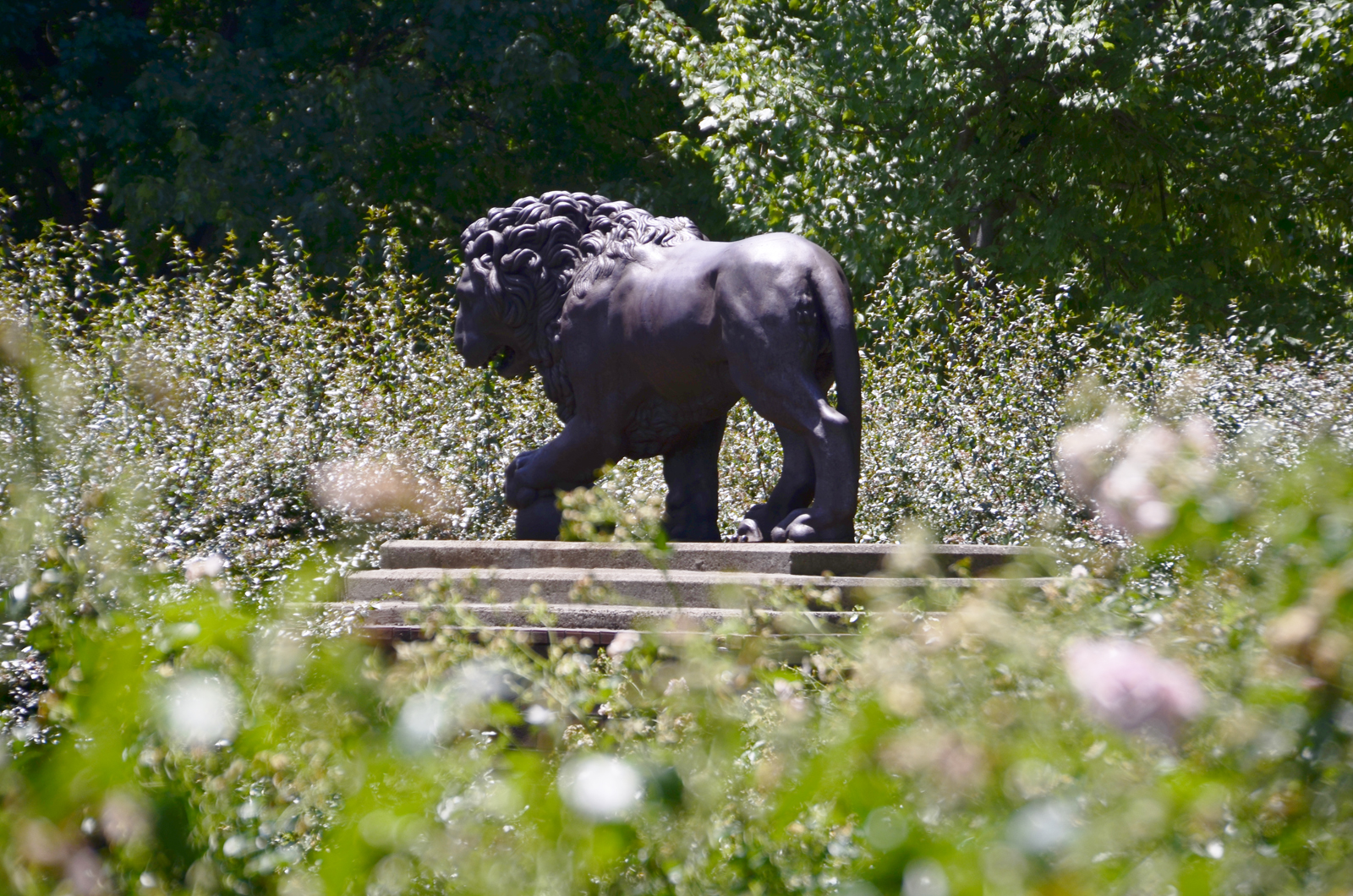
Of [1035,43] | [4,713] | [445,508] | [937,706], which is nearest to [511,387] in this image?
[445,508]

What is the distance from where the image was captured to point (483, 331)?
5996mm

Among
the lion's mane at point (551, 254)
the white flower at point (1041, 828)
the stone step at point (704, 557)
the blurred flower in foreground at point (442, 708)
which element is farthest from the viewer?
the lion's mane at point (551, 254)

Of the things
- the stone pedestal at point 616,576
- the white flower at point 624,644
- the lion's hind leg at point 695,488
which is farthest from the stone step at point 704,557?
the white flower at point 624,644

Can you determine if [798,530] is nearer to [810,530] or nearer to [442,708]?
[810,530]

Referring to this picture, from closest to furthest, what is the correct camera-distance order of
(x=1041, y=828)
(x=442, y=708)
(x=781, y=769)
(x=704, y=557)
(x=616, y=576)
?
1. (x=1041, y=828)
2. (x=442, y=708)
3. (x=781, y=769)
4. (x=616, y=576)
5. (x=704, y=557)

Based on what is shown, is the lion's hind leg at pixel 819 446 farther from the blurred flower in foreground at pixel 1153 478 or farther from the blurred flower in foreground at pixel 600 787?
the blurred flower in foreground at pixel 600 787

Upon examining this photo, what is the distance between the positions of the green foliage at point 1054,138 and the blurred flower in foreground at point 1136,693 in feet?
35.7

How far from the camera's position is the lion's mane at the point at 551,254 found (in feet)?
18.9

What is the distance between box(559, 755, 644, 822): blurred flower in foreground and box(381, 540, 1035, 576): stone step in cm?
303

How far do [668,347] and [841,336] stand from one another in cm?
73

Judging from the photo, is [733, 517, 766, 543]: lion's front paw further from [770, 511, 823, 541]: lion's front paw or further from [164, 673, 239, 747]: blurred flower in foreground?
[164, 673, 239, 747]: blurred flower in foreground

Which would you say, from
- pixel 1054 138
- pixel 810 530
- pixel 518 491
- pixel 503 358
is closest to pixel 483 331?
pixel 503 358

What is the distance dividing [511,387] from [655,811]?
27.1 ft

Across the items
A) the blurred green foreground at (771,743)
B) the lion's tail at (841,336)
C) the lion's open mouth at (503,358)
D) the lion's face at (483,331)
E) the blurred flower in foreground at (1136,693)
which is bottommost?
the lion's open mouth at (503,358)
